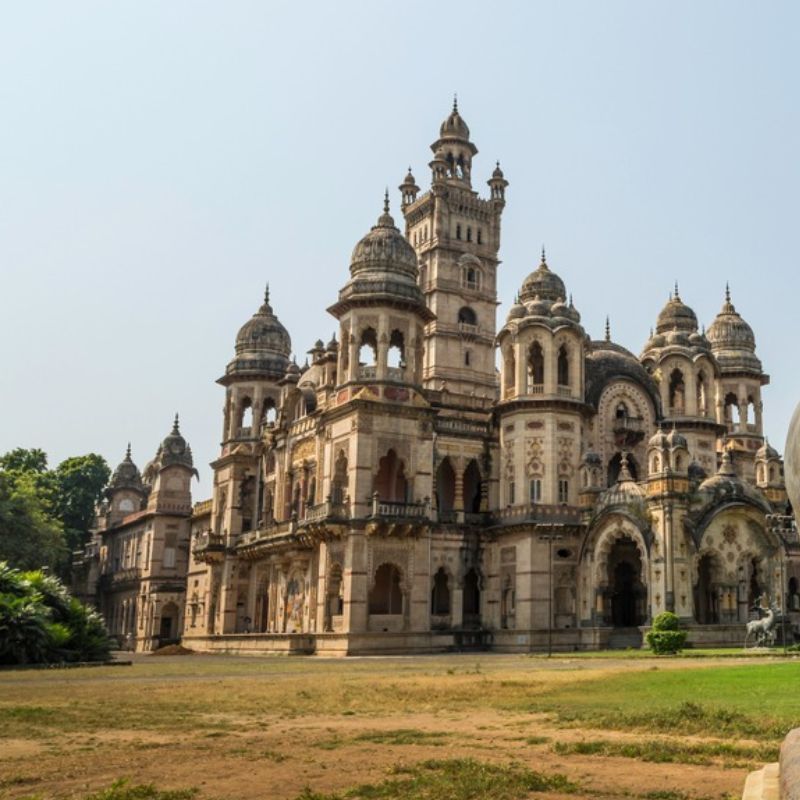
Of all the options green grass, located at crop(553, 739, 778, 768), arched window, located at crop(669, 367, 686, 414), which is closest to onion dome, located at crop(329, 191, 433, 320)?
arched window, located at crop(669, 367, 686, 414)

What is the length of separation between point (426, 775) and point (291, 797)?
1490mm

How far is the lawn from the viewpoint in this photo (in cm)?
941

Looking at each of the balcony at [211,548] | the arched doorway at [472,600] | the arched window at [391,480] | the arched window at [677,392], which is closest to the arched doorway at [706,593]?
the arched doorway at [472,600]

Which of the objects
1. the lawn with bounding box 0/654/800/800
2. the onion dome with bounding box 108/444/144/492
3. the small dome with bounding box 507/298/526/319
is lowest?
the lawn with bounding box 0/654/800/800

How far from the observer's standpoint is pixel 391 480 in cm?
5238

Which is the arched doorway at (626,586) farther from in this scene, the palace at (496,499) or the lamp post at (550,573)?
the lamp post at (550,573)

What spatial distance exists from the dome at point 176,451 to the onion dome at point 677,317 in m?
38.6

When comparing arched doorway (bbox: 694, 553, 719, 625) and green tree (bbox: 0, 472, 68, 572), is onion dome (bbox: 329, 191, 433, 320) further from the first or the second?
green tree (bbox: 0, 472, 68, 572)

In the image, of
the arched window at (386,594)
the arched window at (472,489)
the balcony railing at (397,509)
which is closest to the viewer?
the balcony railing at (397,509)

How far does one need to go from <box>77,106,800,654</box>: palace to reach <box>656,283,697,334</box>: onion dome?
11cm

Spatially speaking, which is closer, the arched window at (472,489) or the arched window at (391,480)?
the arched window at (391,480)

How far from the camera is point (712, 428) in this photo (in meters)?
55.0

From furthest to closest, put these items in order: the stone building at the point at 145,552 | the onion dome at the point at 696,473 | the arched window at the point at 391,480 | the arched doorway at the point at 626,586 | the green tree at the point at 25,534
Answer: the stone building at the point at 145,552 < the green tree at the point at 25,534 < the arched window at the point at 391,480 < the arched doorway at the point at 626,586 < the onion dome at the point at 696,473

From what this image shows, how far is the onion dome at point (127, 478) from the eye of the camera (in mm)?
91125
